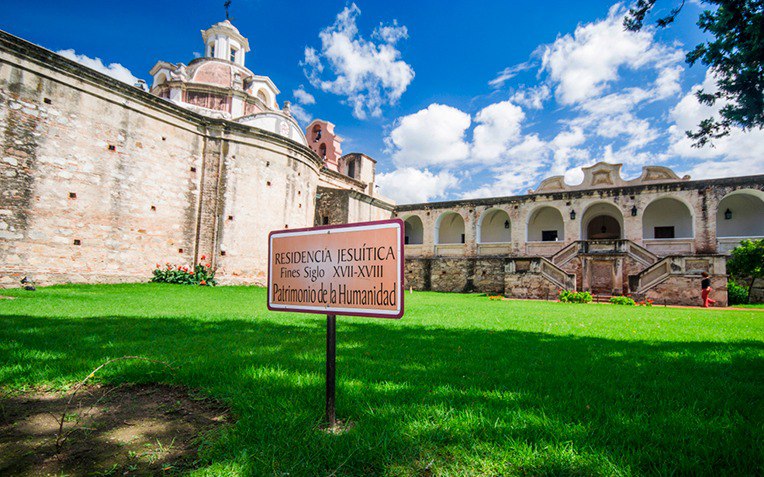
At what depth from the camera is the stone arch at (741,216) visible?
20.4m

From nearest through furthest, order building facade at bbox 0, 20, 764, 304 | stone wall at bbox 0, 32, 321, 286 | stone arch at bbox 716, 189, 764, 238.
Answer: stone wall at bbox 0, 32, 321, 286
building facade at bbox 0, 20, 764, 304
stone arch at bbox 716, 189, 764, 238

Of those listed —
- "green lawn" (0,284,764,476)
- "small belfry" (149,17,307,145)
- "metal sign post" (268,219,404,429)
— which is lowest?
"green lawn" (0,284,764,476)

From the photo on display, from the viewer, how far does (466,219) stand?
26.0 m

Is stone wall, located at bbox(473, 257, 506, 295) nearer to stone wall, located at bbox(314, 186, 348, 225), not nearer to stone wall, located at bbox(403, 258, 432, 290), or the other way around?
stone wall, located at bbox(403, 258, 432, 290)

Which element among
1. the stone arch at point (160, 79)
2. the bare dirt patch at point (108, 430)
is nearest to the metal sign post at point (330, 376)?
the bare dirt patch at point (108, 430)

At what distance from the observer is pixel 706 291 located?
14.6 metres

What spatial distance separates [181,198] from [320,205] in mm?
9919

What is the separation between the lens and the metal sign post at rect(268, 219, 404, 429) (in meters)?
2.20

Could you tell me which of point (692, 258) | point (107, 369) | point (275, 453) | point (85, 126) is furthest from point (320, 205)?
point (275, 453)

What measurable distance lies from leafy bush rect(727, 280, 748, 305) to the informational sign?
22208mm

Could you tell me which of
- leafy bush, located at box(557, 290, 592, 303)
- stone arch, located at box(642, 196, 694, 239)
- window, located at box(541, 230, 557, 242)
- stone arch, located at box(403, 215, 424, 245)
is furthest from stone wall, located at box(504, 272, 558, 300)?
stone arch, located at box(403, 215, 424, 245)

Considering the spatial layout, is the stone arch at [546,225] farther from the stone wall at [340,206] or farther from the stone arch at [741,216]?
the stone wall at [340,206]

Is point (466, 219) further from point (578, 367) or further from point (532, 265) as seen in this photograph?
point (578, 367)

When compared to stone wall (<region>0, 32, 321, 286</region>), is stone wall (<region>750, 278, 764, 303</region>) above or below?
below
